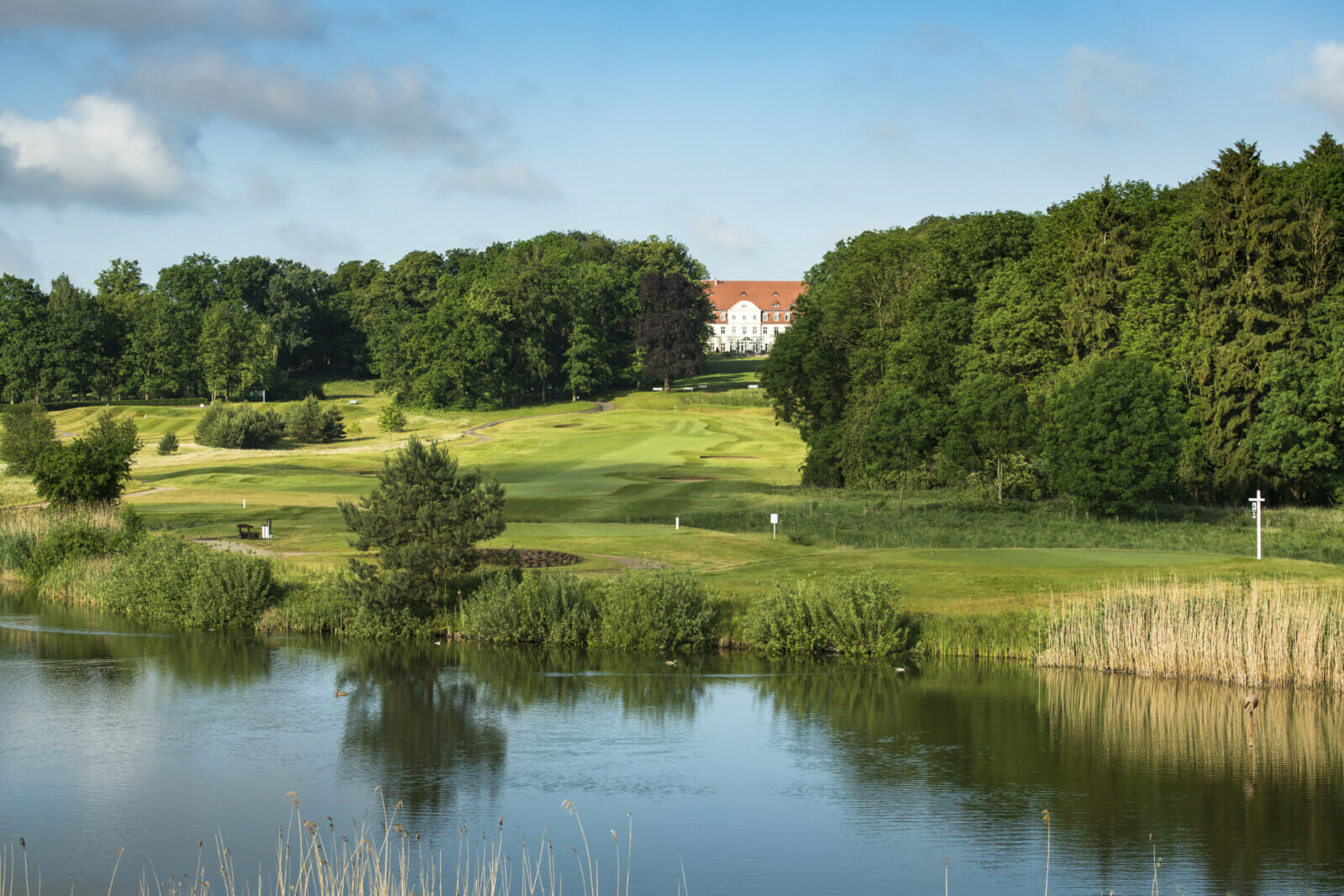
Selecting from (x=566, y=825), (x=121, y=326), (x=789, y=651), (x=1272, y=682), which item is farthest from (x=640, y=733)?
(x=121, y=326)

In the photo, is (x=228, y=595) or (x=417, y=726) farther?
(x=228, y=595)

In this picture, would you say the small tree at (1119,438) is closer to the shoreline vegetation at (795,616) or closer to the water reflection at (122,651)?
the shoreline vegetation at (795,616)

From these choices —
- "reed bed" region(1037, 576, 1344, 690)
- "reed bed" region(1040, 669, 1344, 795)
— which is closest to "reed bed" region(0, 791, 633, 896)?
"reed bed" region(1040, 669, 1344, 795)

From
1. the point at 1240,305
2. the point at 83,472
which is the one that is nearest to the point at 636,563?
the point at 83,472

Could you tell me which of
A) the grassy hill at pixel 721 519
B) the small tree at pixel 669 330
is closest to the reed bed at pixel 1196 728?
the grassy hill at pixel 721 519

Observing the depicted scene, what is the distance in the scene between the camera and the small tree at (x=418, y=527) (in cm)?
3078

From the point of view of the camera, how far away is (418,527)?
101 feet

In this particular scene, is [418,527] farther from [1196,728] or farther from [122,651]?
[1196,728]

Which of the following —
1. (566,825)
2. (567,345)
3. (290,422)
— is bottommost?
(566,825)

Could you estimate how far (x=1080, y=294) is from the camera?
193 ft

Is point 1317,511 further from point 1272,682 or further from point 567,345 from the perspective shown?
point 567,345

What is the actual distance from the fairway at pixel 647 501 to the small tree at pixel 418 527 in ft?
14.2

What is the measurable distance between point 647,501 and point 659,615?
2745 centimetres

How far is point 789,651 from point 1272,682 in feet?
34.8
